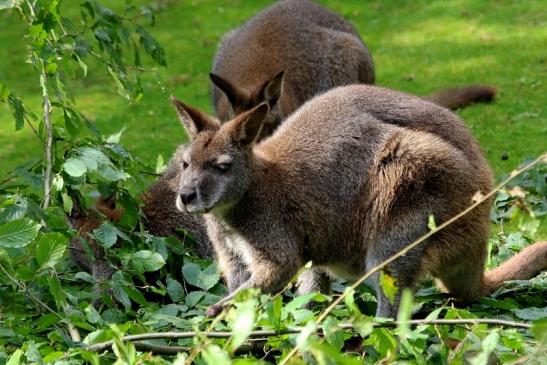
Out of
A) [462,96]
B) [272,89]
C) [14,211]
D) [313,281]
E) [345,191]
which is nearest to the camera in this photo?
[14,211]

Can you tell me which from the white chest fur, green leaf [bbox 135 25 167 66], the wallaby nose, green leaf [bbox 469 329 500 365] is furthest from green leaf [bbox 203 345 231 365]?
green leaf [bbox 135 25 167 66]

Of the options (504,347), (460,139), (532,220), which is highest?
(532,220)

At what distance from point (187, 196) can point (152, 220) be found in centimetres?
123

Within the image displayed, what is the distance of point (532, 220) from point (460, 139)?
147cm

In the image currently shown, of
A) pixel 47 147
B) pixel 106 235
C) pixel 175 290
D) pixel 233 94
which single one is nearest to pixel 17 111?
pixel 47 147

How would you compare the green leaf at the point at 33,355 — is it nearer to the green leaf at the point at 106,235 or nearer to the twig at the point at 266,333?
the twig at the point at 266,333

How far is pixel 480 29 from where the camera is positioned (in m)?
11.1

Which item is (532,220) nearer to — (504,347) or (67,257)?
(504,347)

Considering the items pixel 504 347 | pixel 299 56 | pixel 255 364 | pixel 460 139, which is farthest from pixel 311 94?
pixel 255 364

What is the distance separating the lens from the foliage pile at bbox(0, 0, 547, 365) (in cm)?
357

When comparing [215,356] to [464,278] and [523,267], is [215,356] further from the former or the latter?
[523,267]

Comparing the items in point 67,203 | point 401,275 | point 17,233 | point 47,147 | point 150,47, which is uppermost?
point 150,47

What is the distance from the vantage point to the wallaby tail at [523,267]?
516 cm

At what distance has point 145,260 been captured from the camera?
15.9 feet
